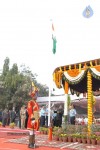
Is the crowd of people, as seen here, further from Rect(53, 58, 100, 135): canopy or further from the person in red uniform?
the person in red uniform

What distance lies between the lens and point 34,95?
360 inches

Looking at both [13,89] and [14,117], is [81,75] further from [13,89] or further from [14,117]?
[13,89]

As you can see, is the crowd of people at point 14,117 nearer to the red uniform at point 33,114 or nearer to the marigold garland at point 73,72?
the marigold garland at point 73,72

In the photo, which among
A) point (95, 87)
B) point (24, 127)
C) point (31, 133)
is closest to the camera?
point (31, 133)

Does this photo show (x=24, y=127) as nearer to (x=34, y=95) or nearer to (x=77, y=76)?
(x=77, y=76)

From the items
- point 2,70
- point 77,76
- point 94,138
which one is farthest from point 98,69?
point 2,70

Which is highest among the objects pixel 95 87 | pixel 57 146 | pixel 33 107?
pixel 95 87

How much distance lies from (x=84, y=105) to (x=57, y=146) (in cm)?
1630

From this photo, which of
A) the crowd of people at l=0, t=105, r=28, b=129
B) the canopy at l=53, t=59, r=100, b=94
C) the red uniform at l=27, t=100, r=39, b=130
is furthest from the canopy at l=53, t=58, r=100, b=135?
the crowd of people at l=0, t=105, r=28, b=129

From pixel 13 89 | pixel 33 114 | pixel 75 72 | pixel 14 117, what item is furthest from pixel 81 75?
pixel 13 89

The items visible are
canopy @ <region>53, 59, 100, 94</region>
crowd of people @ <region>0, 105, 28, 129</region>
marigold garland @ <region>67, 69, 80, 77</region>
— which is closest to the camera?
canopy @ <region>53, 59, 100, 94</region>

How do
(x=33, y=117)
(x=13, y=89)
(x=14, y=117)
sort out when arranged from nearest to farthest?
(x=33, y=117)
(x=14, y=117)
(x=13, y=89)

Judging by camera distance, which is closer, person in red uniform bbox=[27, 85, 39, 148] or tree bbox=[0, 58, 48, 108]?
person in red uniform bbox=[27, 85, 39, 148]

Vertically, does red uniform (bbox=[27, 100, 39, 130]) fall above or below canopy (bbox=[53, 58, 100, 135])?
below
